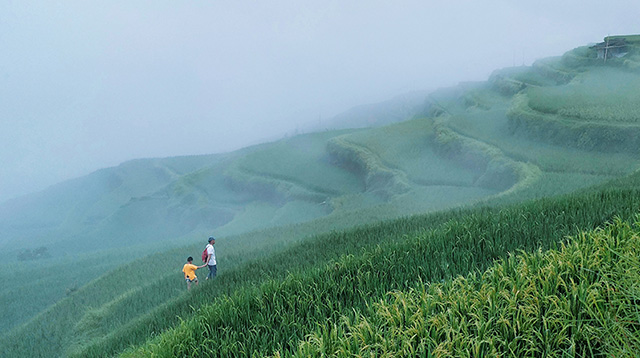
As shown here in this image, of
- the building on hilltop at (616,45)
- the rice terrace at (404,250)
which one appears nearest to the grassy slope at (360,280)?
the rice terrace at (404,250)

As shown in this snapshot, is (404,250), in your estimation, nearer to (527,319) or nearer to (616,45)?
(527,319)

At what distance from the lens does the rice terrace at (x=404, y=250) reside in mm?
4133

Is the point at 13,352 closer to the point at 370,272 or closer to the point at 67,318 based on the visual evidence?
the point at 67,318

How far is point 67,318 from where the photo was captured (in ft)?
55.7

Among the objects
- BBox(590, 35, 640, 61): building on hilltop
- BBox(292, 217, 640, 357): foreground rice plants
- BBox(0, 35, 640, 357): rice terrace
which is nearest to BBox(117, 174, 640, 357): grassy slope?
BBox(0, 35, 640, 357): rice terrace

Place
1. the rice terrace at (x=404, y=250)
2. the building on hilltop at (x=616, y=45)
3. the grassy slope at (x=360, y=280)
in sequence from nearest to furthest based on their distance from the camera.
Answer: the rice terrace at (x=404, y=250) → the grassy slope at (x=360, y=280) → the building on hilltop at (x=616, y=45)

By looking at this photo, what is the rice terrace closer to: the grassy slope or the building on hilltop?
the grassy slope

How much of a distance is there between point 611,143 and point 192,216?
162ft

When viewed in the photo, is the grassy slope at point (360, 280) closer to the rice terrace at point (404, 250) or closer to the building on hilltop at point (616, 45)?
the rice terrace at point (404, 250)

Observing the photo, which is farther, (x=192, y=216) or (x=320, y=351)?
(x=192, y=216)

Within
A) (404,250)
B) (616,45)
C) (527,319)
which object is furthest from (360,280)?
(616,45)

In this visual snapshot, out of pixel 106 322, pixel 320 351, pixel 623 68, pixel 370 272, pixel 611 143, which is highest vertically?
pixel 623 68

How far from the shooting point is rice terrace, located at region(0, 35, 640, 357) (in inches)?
163

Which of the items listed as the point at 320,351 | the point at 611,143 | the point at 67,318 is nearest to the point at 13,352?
the point at 67,318
